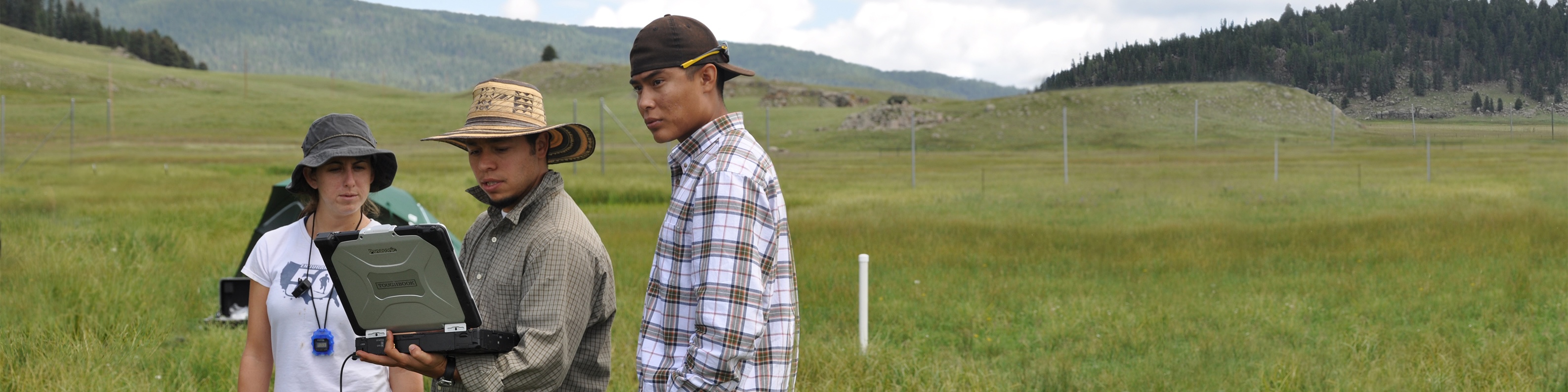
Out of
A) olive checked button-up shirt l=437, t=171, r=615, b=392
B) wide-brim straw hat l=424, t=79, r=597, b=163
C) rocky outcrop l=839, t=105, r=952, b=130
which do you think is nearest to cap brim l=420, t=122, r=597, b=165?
wide-brim straw hat l=424, t=79, r=597, b=163

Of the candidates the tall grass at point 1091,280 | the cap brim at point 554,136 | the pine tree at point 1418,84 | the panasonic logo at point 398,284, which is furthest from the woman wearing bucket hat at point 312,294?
→ the pine tree at point 1418,84

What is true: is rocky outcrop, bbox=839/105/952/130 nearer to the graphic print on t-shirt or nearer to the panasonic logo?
the graphic print on t-shirt

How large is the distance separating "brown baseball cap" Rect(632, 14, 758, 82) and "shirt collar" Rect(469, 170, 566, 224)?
1.41 ft

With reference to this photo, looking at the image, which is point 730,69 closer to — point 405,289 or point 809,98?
point 405,289

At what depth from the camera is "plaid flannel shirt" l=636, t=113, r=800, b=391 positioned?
2.26 metres

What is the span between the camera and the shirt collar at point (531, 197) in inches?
108

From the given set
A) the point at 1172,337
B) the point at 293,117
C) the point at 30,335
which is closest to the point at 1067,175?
the point at 1172,337

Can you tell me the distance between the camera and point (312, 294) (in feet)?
10.3

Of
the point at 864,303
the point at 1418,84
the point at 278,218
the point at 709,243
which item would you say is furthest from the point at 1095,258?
the point at 709,243

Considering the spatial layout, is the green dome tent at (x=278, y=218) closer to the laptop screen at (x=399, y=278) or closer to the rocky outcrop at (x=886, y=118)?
the laptop screen at (x=399, y=278)

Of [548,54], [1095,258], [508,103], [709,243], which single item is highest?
[548,54]

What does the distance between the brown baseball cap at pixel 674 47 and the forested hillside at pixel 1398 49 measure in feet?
44.3

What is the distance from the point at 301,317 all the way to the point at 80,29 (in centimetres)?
14956

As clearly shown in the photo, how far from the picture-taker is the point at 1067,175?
85.6ft
